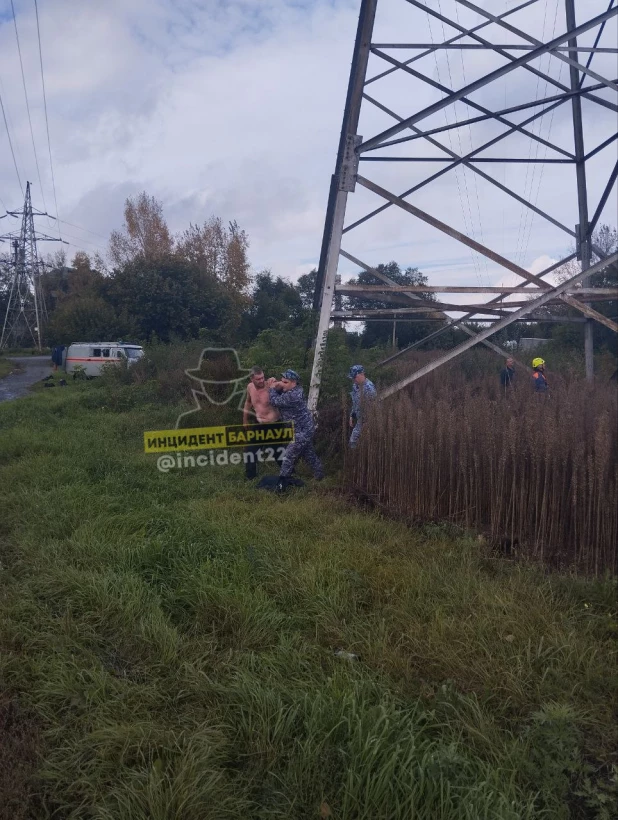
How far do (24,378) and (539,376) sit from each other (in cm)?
2349

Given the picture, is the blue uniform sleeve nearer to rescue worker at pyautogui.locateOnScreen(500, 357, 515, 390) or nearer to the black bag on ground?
the black bag on ground

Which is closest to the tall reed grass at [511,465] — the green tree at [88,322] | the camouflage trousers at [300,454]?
the camouflage trousers at [300,454]

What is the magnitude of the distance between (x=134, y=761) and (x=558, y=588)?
2570 mm

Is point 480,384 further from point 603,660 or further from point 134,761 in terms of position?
point 134,761

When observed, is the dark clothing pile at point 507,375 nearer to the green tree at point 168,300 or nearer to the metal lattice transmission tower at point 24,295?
the green tree at point 168,300

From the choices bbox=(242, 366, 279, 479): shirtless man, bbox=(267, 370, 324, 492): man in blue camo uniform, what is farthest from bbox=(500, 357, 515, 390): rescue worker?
bbox=(242, 366, 279, 479): shirtless man

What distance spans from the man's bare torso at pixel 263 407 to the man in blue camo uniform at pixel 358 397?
3.42 feet

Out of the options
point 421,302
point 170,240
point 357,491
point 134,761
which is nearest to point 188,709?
point 134,761

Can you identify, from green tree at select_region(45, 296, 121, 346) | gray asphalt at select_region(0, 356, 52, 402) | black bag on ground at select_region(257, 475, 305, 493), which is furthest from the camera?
green tree at select_region(45, 296, 121, 346)

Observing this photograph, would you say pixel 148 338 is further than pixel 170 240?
No

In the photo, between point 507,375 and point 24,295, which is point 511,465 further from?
point 24,295

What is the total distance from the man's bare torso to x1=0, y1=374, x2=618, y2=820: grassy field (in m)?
2.52

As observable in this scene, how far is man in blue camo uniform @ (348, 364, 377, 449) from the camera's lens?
6.71m

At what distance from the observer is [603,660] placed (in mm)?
3129
